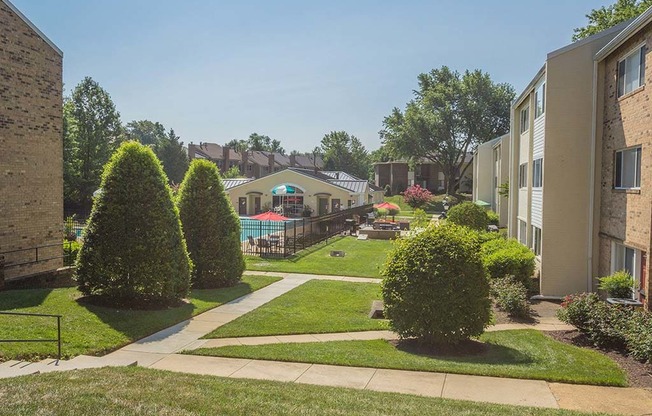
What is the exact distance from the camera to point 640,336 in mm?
9469

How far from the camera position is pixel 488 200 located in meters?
43.9

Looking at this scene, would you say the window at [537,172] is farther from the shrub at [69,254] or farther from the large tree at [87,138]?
the large tree at [87,138]

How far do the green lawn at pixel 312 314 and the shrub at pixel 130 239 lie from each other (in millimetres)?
2353

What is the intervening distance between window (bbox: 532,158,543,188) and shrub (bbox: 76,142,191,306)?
13.2m

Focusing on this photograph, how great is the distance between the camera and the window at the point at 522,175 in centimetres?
2230

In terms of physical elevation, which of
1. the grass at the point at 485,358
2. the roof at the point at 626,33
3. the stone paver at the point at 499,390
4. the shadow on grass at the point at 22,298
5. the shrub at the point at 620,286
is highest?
the roof at the point at 626,33

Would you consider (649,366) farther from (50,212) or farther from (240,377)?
(50,212)

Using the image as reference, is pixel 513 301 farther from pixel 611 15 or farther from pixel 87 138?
pixel 87 138

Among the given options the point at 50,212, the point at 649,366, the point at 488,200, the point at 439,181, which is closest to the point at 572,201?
the point at 649,366

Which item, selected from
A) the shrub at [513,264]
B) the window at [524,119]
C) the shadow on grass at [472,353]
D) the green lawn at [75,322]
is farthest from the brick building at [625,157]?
the green lawn at [75,322]

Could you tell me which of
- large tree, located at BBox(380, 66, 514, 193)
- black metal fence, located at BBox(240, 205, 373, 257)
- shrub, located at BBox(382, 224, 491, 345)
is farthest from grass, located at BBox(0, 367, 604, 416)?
large tree, located at BBox(380, 66, 514, 193)

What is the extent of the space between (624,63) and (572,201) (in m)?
4.33

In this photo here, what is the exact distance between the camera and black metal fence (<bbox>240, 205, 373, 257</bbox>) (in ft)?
83.0

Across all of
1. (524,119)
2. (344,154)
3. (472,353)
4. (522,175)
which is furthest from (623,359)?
(344,154)
